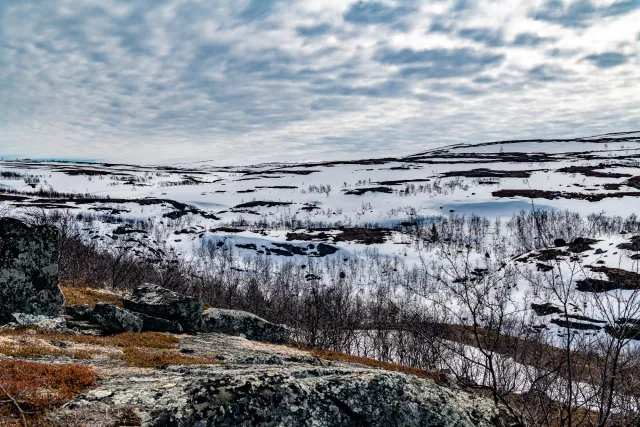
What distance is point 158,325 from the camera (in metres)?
18.8

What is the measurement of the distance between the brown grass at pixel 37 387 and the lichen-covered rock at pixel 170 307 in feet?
39.6

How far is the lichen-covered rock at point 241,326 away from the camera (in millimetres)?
22328

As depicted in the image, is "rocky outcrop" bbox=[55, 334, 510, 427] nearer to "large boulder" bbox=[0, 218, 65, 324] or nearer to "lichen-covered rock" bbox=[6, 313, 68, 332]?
"lichen-covered rock" bbox=[6, 313, 68, 332]

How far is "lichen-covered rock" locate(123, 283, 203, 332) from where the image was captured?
19.7 meters

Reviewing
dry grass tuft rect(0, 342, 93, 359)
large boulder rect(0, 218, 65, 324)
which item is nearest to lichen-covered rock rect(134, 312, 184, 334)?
large boulder rect(0, 218, 65, 324)

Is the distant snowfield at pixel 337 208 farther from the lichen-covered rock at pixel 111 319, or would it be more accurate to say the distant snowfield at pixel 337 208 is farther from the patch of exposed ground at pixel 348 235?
the lichen-covered rock at pixel 111 319

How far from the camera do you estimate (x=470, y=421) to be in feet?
21.9

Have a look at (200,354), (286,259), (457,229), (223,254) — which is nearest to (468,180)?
(457,229)

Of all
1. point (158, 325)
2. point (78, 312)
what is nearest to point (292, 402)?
point (158, 325)

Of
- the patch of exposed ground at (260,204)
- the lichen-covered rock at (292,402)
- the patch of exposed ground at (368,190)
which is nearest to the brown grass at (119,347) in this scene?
the lichen-covered rock at (292,402)

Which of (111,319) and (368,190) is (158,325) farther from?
(368,190)

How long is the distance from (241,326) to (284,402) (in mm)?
17548

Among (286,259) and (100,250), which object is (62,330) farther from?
(286,259)

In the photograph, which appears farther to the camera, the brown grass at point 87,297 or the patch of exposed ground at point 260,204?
the patch of exposed ground at point 260,204
